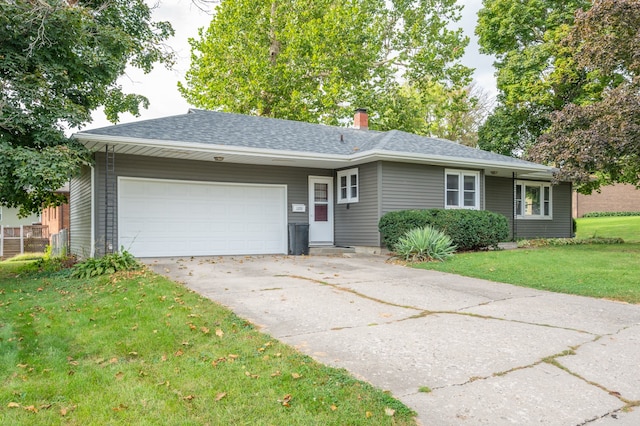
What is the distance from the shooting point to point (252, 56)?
910 inches

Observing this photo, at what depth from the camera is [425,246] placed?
10.5 meters

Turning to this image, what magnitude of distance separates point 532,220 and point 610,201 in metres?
22.1

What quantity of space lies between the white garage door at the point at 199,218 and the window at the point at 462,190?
502 centimetres

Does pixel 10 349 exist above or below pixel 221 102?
A: below

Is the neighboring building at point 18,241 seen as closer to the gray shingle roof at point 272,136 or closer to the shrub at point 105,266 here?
the gray shingle roof at point 272,136

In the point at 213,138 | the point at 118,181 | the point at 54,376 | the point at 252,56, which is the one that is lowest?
the point at 54,376

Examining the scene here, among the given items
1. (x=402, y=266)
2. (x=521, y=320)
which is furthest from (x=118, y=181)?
(x=521, y=320)

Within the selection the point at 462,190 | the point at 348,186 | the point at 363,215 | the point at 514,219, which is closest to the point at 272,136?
the point at 348,186

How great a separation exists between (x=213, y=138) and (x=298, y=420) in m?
9.70

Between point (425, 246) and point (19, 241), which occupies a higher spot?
point (425, 246)

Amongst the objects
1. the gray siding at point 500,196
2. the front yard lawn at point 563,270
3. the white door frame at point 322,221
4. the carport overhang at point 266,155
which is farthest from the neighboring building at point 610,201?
the white door frame at point 322,221

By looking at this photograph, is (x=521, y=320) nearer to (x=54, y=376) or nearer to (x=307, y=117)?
(x=54, y=376)

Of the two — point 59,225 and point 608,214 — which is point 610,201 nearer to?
point 608,214

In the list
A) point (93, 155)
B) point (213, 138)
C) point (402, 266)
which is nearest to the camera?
point (402, 266)
